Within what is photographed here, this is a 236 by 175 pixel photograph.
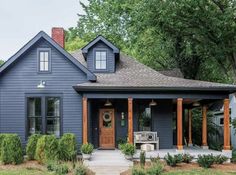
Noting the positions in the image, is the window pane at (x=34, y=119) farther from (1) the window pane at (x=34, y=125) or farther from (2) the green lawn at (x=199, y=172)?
(2) the green lawn at (x=199, y=172)

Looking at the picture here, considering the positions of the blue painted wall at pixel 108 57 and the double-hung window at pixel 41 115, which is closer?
the double-hung window at pixel 41 115

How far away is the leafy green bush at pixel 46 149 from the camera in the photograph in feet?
57.8

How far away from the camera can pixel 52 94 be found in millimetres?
20406

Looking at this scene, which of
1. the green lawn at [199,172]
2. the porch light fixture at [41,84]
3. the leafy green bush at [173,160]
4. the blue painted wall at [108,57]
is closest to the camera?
the green lawn at [199,172]

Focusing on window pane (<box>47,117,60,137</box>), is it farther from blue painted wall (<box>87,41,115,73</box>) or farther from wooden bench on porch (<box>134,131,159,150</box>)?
wooden bench on porch (<box>134,131,159,150</box>)

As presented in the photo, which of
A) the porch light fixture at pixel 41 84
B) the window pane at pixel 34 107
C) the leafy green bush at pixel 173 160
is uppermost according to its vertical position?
the porch light fixture at pixel 41 84

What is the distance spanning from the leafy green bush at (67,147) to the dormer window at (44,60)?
12.3ft

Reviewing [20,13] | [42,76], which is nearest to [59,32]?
[42,76]

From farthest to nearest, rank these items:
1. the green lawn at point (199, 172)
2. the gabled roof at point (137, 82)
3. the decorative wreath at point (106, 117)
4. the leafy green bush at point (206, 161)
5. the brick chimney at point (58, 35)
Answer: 1. the brick chimney at point (58, 35)
2. the decorative wreath at point (106, 117)
3. the gabled roof at point (137, 82)
4. the leafy green bush at point (206, 161)
5. the green lawn at point (199, 172)

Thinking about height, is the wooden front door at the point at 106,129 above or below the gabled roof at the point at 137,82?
below

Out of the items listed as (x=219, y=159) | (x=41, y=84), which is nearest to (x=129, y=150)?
(x=219, y=159)

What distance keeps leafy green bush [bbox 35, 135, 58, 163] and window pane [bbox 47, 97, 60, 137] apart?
249cm

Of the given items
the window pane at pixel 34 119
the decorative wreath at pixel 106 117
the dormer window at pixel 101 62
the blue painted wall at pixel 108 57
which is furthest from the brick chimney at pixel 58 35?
the decorative wreath at pixel 106 117

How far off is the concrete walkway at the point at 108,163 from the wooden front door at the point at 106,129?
7.17ft
